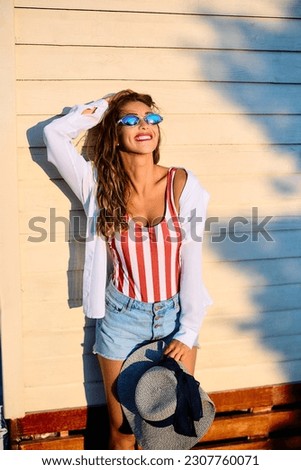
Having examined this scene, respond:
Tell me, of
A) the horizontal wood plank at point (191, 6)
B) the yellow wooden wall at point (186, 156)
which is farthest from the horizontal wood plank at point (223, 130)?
the horizontal wood plank at point (191, 6)

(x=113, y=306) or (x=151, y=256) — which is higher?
(x=151, y=256)

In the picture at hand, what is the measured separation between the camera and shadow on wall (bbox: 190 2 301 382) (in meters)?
2.99

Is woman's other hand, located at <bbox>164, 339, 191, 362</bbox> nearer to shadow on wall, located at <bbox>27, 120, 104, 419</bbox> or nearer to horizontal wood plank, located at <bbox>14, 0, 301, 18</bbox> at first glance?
shadow on wall, located at <bbox>27, 120, 104, 419</bbox>

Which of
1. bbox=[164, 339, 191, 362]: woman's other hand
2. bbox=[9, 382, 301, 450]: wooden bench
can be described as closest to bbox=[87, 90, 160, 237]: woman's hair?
bbox=[164, 339, 191, 362]: woman's other hand

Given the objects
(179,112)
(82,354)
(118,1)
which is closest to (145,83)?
(179,112)

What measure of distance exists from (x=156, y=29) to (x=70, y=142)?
78cm

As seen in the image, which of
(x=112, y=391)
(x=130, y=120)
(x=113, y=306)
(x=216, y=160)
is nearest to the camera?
(x=130, y=120)

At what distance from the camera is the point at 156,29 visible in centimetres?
287

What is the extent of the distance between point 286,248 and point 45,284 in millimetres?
1436

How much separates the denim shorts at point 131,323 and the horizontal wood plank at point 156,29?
1306mm

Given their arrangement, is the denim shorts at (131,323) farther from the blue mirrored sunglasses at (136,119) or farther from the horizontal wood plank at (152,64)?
the horizontal wood plank at (152,64)

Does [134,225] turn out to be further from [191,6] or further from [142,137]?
[191,6]

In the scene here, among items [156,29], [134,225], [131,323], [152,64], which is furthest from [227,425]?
[156,29]

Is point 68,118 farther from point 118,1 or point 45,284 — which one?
point 45,284
